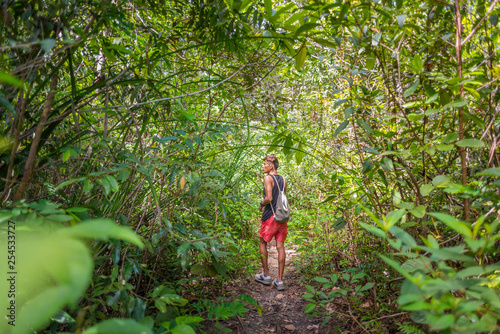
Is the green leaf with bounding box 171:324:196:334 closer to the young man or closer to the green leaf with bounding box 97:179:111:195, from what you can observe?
the green leaf with bounding box 97:179:111:195

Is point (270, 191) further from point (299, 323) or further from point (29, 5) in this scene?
point (29, 5)

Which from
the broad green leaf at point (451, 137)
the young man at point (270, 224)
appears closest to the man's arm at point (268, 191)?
the young man at point (270, 224)

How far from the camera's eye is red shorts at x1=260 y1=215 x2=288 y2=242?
3754 mm

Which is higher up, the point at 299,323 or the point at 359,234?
the point at 359,234

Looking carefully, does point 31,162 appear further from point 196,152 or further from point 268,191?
point 268,191

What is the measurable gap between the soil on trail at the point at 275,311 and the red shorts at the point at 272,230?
0.58 meters

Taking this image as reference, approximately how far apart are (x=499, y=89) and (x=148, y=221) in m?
2.30

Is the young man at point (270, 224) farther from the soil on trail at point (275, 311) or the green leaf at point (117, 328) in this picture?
the green leaf at point (117, 328)

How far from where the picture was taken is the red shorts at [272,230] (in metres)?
3.75

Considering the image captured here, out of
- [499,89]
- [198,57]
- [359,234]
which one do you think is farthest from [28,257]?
[359,234]

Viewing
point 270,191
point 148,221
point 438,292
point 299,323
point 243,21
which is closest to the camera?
point 438,292

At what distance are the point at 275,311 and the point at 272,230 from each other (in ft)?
3.56

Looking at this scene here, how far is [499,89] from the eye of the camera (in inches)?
57.3

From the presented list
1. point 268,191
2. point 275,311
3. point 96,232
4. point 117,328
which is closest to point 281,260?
point 275,311
